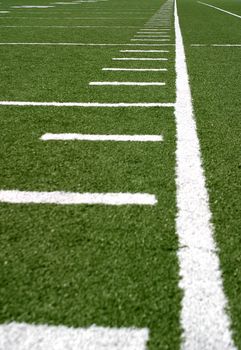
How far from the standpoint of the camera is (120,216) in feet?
7.04

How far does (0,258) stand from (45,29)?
1007cm

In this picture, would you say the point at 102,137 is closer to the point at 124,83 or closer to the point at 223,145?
the point at 223,145

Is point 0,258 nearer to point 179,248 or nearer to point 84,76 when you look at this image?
point 179,248

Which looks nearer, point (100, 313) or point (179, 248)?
point (100, 313)

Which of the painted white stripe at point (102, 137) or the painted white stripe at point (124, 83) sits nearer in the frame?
the painted white stripe at point (102, 137)

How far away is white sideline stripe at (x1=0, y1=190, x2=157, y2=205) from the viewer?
2.29 meters

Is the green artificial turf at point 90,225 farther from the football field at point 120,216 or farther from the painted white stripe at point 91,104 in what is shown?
the painted white stripe at point 91,104

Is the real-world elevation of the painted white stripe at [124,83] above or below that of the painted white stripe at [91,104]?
below

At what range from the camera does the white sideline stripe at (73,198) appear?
2285 millimetres

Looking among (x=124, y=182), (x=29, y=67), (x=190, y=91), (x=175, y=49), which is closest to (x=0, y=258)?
(x=124, y=182)

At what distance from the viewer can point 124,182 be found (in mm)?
2508

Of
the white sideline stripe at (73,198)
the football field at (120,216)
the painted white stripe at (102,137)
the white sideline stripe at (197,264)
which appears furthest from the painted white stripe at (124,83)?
the white sideline stripe at (73,198)

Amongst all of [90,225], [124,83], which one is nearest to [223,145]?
[90,225]

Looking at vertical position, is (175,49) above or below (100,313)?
below
